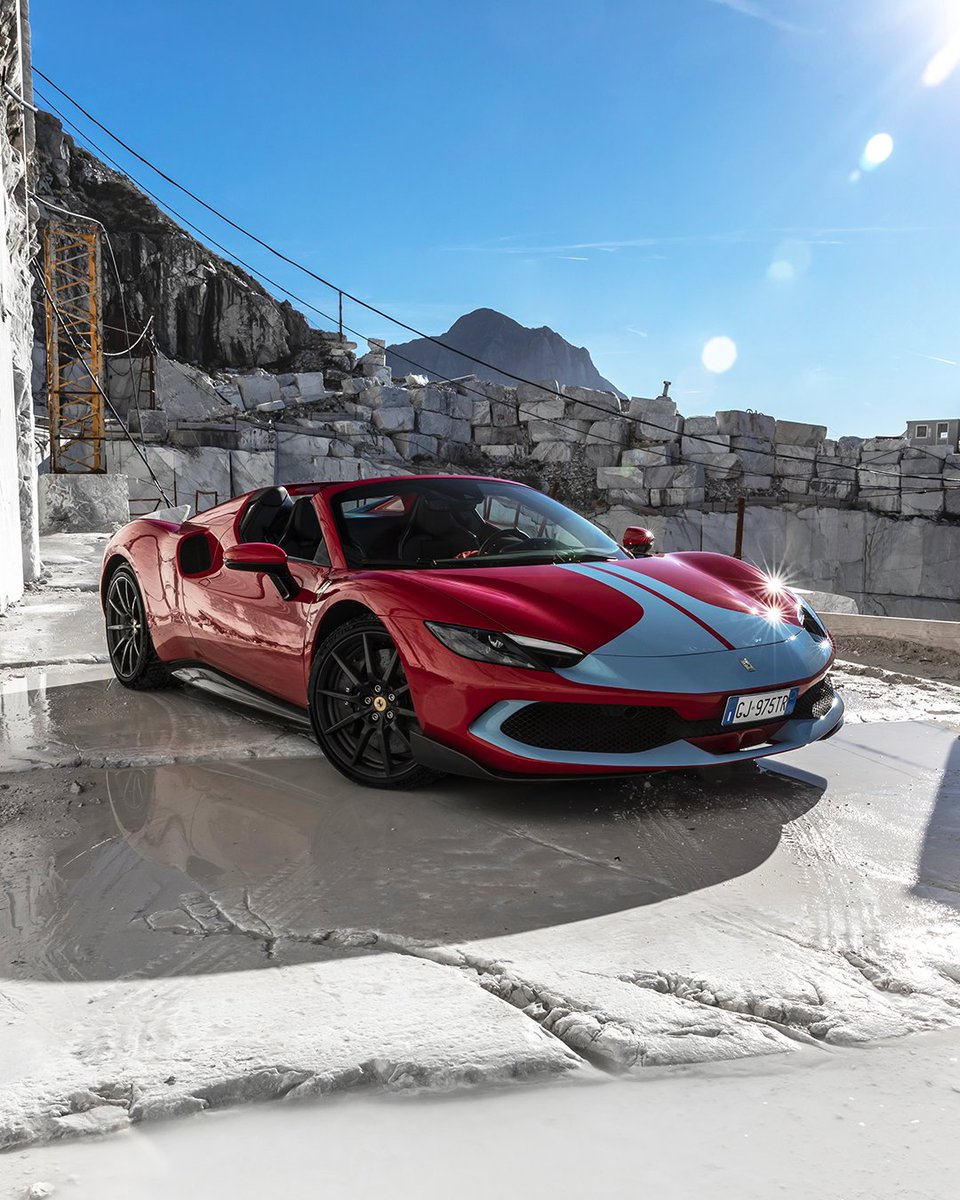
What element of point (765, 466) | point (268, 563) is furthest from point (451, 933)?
point (765, 466)

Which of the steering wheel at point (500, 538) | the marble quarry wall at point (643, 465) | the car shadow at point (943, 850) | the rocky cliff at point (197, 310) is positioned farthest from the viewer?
the rocky cliff at point (197, 310)

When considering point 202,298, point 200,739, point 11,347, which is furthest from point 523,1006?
point 202,298

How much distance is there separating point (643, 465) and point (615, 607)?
2331cm

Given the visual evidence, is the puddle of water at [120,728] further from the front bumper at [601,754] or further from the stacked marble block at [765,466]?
the stacked marble block at [765,466]

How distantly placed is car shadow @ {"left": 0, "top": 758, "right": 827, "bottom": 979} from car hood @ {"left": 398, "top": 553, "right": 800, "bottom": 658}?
1.80 feet

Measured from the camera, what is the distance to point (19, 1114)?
1554mm

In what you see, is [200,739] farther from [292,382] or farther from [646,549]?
[292,382]

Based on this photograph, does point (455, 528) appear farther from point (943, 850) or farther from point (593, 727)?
point (943, 850)

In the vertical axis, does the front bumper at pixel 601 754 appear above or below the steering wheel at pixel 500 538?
below

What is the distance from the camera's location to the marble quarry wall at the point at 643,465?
25016mm

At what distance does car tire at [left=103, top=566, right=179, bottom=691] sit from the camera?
5.13 m

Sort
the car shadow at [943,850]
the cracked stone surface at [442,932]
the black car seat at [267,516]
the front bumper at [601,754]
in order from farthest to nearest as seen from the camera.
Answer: the black car seat at [267,516], the front bumper at [601,754], the car shadow at [943,850], the cracked stone surface at [442,932]

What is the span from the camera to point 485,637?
307 cm

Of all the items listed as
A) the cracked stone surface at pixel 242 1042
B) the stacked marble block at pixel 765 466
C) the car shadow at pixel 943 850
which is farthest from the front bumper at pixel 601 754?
the stacked marble block at pixel 765 466
